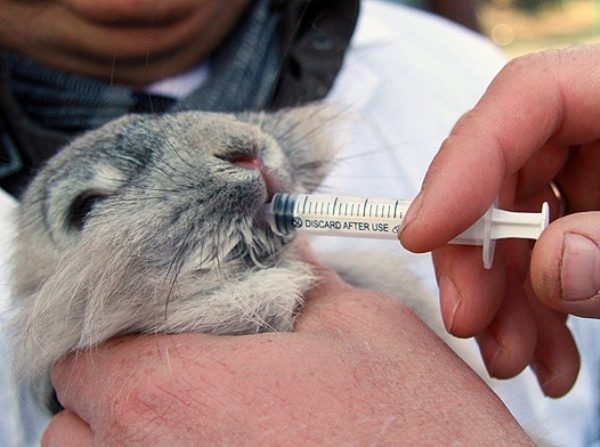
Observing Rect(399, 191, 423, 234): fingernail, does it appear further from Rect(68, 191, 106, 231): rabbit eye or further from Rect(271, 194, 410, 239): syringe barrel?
Rect(68, 191, 106, 231): rabbit eye

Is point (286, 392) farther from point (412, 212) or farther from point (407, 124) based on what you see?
point (407, 124)

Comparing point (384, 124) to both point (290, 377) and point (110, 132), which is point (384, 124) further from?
point (290, 377)

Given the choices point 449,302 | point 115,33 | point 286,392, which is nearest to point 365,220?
point 449,302

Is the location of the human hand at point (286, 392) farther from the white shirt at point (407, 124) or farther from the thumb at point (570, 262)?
the white shirt at point (407, 124)

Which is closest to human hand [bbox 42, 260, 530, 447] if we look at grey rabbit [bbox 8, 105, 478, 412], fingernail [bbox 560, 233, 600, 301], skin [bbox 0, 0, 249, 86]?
grey rabbit [bbox 8, 105, 478, 412]

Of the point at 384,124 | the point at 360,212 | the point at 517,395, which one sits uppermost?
the point at 360,212

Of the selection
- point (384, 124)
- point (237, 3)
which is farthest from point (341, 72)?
point (237, 3)

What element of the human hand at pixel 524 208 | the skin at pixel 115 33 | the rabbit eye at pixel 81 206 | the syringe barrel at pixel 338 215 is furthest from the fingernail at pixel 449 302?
the skin at pixel 115 33
